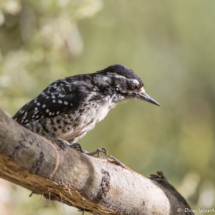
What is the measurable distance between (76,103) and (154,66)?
8.33 ft

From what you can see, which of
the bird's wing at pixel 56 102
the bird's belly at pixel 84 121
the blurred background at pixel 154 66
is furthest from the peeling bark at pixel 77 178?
the blurred background at pixel 154 66

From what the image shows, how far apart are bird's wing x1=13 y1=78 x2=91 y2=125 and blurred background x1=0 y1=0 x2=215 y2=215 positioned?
1.28 meters

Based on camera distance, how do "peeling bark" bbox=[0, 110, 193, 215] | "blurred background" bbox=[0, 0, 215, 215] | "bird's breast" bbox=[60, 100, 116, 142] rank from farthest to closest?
"blurred background" bbox=[0, 0, 215, 215] < "bird's breast" bbox=[60, 100, 116, 142] < "peeling bark" bbox=[0, 110, 193, 215]

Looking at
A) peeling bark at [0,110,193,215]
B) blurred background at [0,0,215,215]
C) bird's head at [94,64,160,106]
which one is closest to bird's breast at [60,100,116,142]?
bird's head at [94,64,160,106]

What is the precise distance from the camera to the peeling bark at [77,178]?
1.50 m

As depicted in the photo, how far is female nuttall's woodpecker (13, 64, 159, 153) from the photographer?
104 inches

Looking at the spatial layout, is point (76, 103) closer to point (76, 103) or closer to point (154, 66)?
point (76, 103)

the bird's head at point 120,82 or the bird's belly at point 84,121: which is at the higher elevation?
the bird's head at point 120,82

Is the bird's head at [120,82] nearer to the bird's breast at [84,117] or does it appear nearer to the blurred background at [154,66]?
the bird's breast at [84,117]

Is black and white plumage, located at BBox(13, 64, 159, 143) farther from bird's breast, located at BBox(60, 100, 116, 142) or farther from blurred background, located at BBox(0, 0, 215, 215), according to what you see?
blurred background, located at BBox(0, 0, 215, 215)

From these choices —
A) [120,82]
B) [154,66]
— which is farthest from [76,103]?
[154,66]

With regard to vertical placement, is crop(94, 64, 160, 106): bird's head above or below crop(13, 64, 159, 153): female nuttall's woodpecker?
above

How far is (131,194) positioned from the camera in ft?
6.94

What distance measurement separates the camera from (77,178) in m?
1.80
